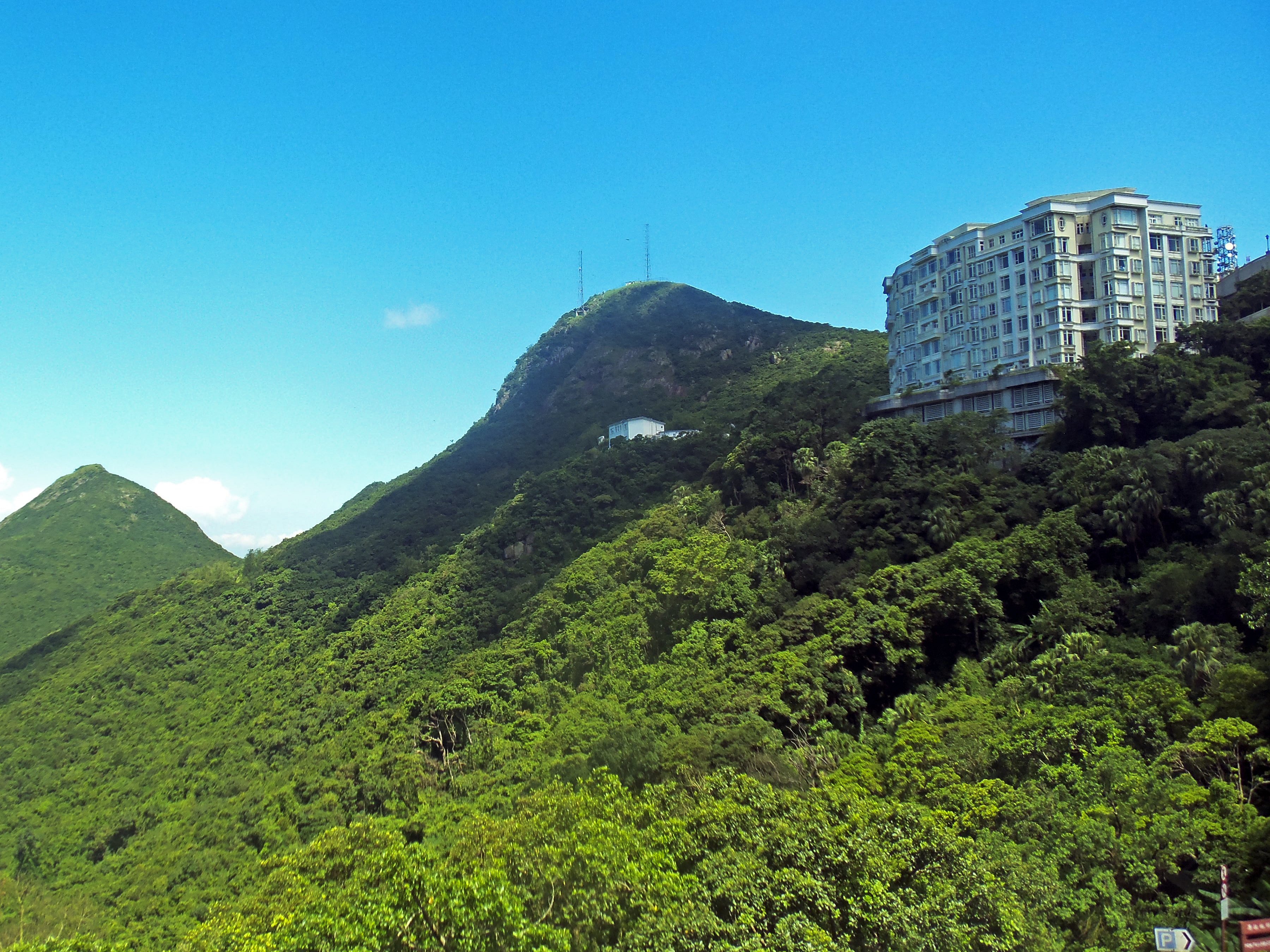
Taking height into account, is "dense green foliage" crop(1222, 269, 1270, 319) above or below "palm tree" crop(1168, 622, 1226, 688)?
above

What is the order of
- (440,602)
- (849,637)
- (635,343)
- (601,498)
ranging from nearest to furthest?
(849,637) → (440,602) → (601,498) → (635,343)

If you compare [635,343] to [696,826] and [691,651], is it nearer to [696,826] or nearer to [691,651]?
[691,651]

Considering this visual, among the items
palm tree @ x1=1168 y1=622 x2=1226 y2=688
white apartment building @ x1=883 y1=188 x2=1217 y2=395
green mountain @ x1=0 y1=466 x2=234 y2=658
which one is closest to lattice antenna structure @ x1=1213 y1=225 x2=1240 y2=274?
white apartment building @ x1=883 y1=188 x2=1217 y2=395

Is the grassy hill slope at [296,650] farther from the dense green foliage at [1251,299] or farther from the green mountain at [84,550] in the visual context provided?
the green mountain at [84,550]

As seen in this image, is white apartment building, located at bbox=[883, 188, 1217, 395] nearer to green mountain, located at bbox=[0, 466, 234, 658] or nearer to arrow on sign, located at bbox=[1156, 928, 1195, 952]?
arrow on sign, located at bbox=[1156, 928, 1195, 952]

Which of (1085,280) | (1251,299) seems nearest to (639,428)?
(1085,280)

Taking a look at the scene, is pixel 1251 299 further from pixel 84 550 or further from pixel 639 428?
pixel 84 550

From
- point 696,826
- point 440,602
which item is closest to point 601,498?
point 440,602

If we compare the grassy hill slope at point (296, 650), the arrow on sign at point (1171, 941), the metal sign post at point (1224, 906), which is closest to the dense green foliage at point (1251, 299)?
the grassy hill slope at point (296, 650)
